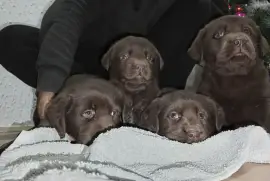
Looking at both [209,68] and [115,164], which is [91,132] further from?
[209,68]

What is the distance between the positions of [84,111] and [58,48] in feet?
1.07

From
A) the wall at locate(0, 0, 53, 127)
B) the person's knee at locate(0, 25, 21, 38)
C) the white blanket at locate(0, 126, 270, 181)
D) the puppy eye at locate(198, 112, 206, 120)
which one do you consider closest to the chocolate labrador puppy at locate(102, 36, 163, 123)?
the puppy eye at locate(198, 112, 206, 120)

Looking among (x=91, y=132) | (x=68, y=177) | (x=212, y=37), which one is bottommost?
(x=91, y=132)

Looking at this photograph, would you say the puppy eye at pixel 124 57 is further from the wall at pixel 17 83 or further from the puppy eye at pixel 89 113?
the wall at pixel 17 83

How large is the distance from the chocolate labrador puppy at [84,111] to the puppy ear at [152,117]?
3.0 inches

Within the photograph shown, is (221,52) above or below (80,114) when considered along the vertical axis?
above

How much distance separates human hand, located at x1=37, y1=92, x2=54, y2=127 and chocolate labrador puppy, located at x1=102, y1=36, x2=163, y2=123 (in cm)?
22

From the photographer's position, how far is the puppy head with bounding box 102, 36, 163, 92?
1.76m

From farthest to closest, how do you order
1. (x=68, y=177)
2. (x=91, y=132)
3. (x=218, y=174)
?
(x=91, y=132) < (x=218, y=174) < (x=68, y=177)

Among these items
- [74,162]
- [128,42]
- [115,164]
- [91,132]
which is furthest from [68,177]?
[128,42]

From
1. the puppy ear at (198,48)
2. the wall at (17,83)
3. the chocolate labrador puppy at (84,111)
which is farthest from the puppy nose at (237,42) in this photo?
the wall at (17,83)

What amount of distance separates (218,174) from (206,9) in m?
1.22

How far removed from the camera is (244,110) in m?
1.79

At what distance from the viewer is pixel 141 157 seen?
1.27 meters
